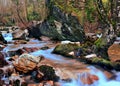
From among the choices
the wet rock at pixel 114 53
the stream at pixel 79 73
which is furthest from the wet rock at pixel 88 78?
the wet rock at pixel 114 53

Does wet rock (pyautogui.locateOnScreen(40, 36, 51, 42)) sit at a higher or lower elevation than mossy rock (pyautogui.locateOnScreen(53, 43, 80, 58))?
lower

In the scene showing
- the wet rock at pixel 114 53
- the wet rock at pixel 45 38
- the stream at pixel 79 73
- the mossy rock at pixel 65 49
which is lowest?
the wet rock at pixel 45 38

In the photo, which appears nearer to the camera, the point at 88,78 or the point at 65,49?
the point at 88,78

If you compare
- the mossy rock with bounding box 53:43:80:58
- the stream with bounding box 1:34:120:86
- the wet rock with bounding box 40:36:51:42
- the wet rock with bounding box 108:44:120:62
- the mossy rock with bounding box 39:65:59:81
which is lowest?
the wet rock with bounding box 40:36:51:42

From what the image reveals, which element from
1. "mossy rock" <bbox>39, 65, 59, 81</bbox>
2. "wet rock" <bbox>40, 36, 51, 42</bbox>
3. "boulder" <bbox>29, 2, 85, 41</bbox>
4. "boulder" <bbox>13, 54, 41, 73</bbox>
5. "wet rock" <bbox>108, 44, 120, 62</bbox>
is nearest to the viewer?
"mossy rock" <bbox>39, 65, 59, 81</bbox>

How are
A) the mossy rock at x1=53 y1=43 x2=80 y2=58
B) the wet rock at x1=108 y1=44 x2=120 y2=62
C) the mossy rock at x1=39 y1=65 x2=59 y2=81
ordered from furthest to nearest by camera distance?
1. the mossy rock at x1=53 y1=43 x2=80 y2=58
2. the wet rock at x1=108 y1=44 x2=120 y2=62
3. the mossy rock at x1=39 y1=65 x2=59 y2=81

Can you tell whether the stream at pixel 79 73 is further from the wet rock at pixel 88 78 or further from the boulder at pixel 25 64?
the boulder at pixel 25 64

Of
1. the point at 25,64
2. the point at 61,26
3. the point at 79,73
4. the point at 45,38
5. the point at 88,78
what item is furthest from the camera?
the point at 45,38

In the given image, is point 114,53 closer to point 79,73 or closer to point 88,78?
point 79,73

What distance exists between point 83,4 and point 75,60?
Answer: 55.3 ft

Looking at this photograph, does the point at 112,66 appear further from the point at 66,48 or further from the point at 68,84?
the point at 66,48

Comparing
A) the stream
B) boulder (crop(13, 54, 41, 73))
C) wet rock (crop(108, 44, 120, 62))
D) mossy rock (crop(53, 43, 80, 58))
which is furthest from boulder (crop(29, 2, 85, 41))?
boulder (crop(13, 54, 41, 73))

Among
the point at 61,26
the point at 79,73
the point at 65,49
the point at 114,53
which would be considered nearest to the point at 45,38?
the point at 61,26

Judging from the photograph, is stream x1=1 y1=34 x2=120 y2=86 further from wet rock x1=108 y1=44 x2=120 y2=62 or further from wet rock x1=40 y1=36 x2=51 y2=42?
wet rock x1=40 y1=36 x2=51 y2=42
